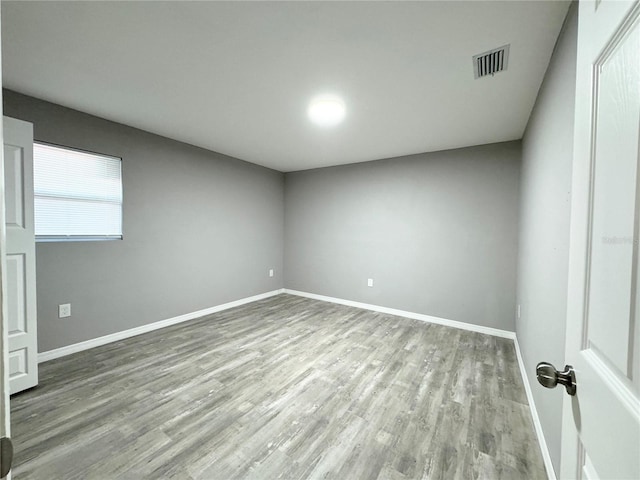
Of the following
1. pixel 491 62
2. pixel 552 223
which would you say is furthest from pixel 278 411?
pixel 491 62

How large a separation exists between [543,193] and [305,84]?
6.08 feet

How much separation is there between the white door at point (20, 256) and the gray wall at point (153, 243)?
474mm

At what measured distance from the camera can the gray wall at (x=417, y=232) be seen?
125 inches

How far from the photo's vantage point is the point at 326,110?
96.3 inches

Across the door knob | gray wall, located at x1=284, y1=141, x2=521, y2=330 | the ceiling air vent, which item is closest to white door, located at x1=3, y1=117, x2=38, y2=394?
the door knob

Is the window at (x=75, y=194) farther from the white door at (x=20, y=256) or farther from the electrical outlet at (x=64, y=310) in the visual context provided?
the electrical outlet at (x=64, y=310)

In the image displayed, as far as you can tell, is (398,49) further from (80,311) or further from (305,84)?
(80,311)

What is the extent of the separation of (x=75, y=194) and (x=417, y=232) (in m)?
4.01

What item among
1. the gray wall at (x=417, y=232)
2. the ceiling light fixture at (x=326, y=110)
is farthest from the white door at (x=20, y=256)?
the gray wall at (x=417, y=232)

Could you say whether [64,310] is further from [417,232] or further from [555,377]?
[417,232]

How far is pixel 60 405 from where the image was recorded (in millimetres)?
1848

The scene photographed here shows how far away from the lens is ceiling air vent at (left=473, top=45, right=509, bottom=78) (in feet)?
5.37

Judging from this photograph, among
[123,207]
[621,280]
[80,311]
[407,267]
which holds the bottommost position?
[80,311]

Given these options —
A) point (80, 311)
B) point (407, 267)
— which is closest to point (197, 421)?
point (80, 311)
